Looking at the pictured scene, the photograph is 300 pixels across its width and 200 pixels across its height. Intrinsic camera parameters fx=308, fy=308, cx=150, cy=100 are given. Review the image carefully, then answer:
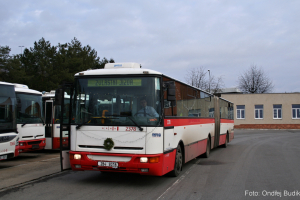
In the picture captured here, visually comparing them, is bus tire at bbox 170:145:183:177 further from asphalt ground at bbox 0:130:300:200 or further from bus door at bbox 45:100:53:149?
bus door at bbox 45:100:53:149

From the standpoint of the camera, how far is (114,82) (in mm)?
7445

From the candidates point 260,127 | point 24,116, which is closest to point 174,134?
point 24,116

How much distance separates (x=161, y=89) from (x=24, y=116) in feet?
25.0

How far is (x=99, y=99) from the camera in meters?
7.38

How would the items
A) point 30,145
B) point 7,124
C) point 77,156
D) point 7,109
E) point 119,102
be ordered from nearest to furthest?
point 119,102 → point 77,156 → point 7,124 → point 7,109 → point 30,145

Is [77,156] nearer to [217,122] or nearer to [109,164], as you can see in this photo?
[109,164]

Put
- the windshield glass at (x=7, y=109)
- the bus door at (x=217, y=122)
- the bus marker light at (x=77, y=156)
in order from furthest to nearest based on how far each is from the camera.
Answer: the bus door at (x=217, y=122) → the windshield glass at (x=7, y=109) → the bus marker light at (x=77, y=156)

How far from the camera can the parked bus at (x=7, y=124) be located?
9.92 m

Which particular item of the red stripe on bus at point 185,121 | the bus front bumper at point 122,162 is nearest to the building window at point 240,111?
the red stripe on bus at point 185,121

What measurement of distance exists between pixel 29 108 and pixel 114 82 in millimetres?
6984

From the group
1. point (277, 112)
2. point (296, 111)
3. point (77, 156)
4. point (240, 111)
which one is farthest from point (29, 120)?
point (296, 111)

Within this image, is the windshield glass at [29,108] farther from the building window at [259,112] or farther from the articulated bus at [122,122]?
the building window at [259,112]

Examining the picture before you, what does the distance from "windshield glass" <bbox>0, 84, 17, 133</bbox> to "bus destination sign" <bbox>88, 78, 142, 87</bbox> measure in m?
4.35

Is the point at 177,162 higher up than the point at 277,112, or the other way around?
the point at 277,112
